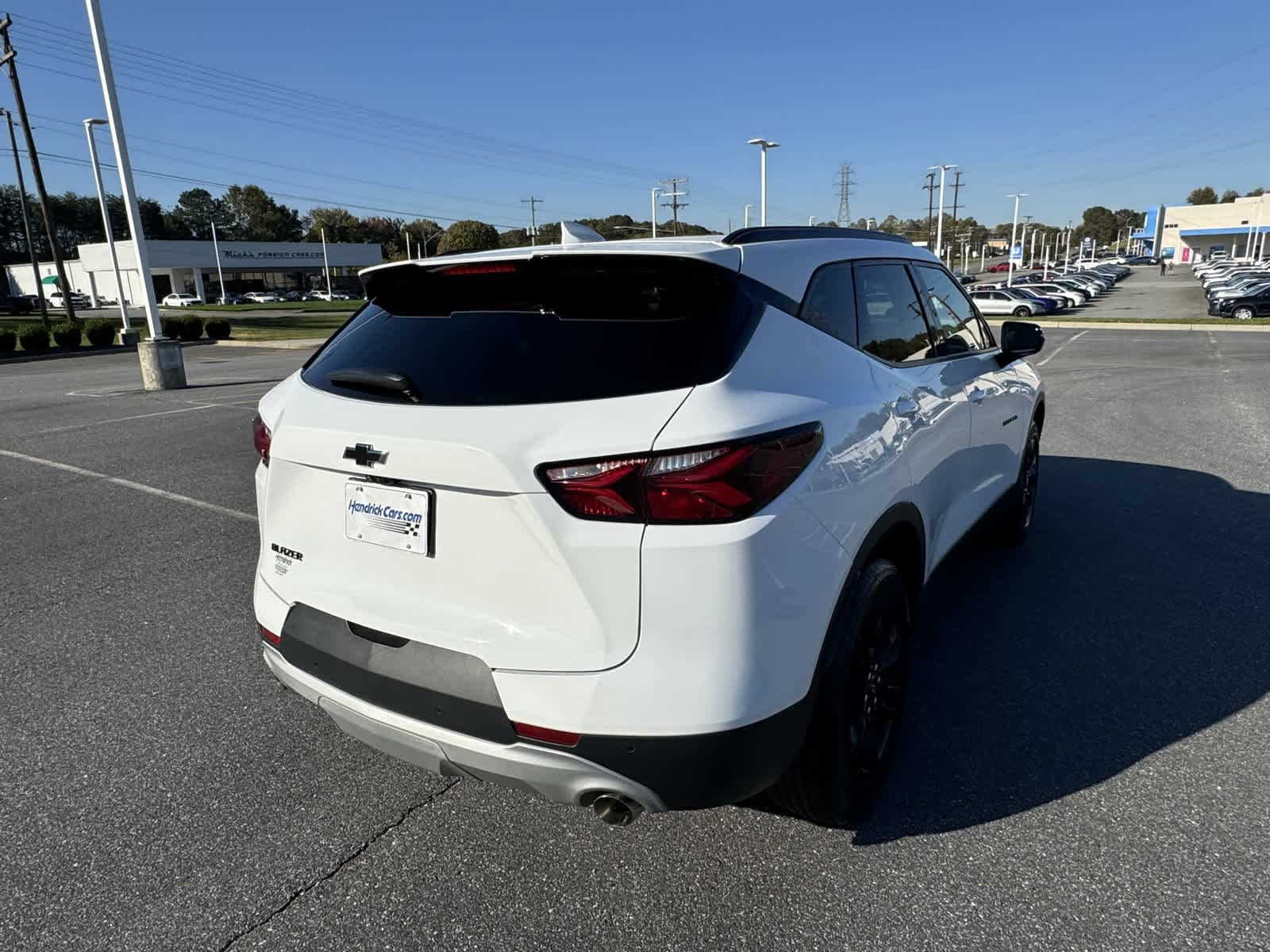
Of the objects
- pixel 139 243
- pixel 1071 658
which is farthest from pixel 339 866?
pixel 139 243

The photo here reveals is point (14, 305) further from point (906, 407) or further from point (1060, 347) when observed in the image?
point (906, 407)

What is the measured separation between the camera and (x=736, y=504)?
181 cm

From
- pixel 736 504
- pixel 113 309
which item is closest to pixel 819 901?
pixel 736 504

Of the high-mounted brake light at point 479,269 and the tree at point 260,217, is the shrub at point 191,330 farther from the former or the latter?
the tree at point 260,217

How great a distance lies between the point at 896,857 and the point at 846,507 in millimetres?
1073

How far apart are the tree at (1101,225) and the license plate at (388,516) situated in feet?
641

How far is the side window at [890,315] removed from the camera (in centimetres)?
275

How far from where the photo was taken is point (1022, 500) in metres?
4.80

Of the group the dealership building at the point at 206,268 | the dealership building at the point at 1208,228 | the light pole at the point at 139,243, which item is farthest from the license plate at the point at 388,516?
the dealership building at the point at 1208,228

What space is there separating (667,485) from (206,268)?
93731 millimetres

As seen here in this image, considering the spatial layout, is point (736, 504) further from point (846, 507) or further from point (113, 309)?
point (113, 309)

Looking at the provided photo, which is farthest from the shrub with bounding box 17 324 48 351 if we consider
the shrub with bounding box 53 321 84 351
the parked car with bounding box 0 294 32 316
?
the parked car with bounding box 0 294 32 316

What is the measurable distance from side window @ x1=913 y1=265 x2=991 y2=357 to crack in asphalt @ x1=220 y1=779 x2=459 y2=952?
255cm

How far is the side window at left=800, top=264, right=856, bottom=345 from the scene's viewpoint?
7.89 ft
